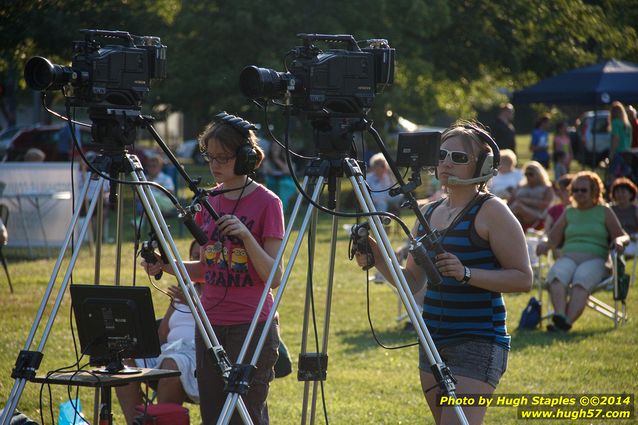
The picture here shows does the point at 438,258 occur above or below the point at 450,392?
above

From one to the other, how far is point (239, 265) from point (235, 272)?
4cm

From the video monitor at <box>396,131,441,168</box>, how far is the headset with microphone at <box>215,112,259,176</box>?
72 centimetres

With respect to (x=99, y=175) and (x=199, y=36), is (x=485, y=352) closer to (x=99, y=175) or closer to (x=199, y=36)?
(x=99, y=175)

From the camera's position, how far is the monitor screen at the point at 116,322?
13.5 ft

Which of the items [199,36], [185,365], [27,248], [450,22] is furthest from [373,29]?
[185,365]

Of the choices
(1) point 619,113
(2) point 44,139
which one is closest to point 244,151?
(1) point 619,113

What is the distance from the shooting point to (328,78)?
3963 mm

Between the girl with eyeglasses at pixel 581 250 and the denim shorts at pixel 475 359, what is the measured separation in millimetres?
5467

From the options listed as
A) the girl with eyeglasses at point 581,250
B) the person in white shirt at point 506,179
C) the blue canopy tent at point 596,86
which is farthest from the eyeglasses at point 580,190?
the blue canopy tent at point 596,86

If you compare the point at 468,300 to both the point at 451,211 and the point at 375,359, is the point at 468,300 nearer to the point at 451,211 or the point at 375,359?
the point at 451,211

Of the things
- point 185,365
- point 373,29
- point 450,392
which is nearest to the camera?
point 450,392

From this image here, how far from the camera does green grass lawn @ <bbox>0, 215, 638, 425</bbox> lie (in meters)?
6.70

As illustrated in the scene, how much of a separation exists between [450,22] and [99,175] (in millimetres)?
18308

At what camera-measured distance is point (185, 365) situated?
18.7 ft
